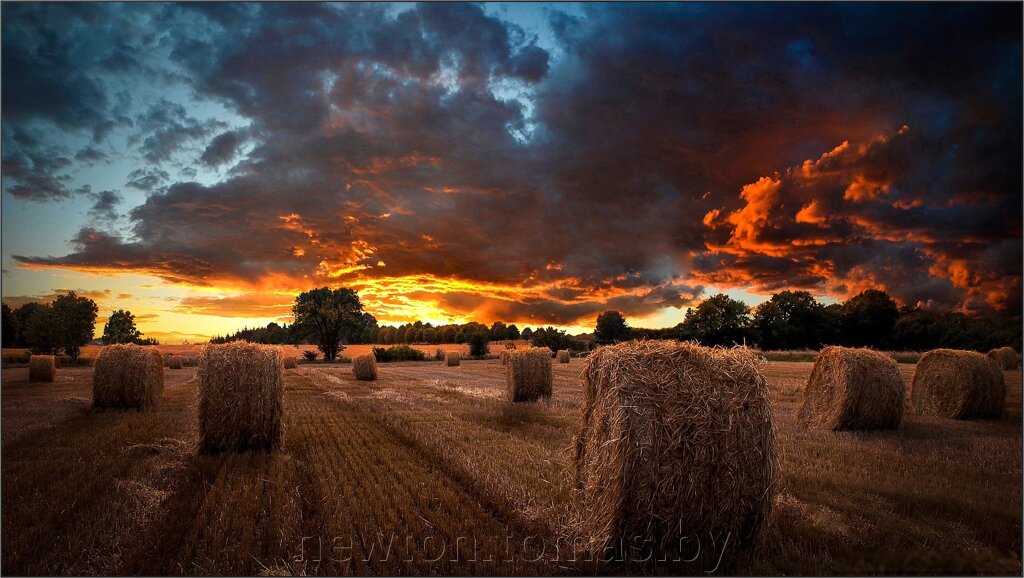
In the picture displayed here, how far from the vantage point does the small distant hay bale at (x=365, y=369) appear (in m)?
26.5

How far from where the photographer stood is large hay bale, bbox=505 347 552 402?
16531mm

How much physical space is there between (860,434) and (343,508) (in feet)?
32.2

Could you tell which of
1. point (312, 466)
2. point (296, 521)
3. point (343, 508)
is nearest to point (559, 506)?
point (343, 508)

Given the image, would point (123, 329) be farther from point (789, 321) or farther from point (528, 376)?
point (789, 321)

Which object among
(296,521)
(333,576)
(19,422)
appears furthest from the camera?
(19,422)

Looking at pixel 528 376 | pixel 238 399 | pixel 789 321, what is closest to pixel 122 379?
pixel 238 399

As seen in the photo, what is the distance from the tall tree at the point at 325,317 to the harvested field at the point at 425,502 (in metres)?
43.2

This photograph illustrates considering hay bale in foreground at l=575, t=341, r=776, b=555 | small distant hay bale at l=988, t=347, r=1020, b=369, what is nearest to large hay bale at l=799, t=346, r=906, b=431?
hay bale in foreground at l=575, t=341, r=776, b=555

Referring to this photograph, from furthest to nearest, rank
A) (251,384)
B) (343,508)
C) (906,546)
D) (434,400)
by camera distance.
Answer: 1. (434,400)
2. (251,384)
3. (343,508)
4. (906,546)

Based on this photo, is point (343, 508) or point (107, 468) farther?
point (107, 468)

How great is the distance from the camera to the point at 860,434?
10.6 metres

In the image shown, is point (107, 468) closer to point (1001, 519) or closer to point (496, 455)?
point (496, 455)

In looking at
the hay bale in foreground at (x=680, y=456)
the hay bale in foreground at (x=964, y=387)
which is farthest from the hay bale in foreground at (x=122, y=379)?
the hay bale in foreground at (x=964, y=387)

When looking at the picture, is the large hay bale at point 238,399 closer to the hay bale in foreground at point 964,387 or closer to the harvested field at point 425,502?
the harvested field at point 425,502
